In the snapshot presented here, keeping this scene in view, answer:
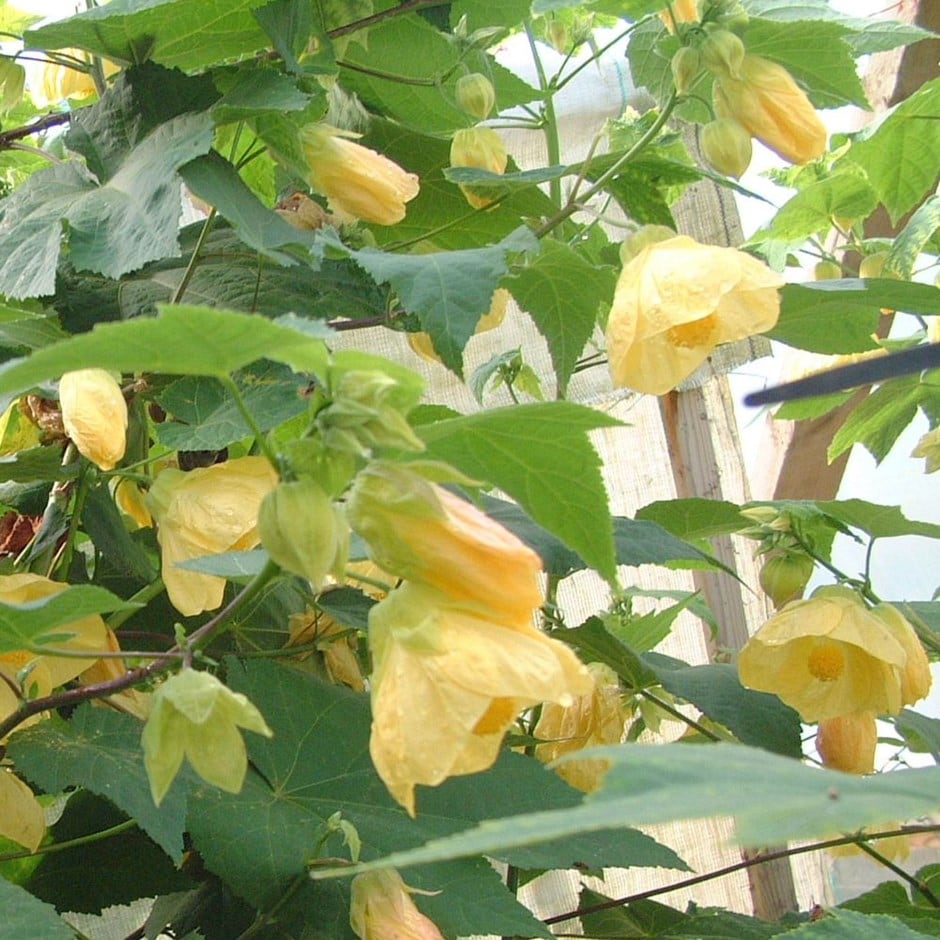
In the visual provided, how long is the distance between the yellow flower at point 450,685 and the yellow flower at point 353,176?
27 cm

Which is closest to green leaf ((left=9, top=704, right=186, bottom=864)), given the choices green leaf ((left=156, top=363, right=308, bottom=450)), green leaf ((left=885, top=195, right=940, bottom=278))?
green leaf ((left=156, top=363, right=308, bottom=450))

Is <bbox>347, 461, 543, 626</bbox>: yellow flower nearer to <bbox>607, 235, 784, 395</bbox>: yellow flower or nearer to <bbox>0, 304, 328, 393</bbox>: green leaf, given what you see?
<bbox>0, 304, 328, 393</bbox>: green leaf

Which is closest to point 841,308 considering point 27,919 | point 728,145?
point 728,145

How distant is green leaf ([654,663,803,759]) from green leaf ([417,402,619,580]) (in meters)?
0.23

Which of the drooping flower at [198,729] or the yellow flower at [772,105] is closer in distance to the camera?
the drooping flower at [198,729]

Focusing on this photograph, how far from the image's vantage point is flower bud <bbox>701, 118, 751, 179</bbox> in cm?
55

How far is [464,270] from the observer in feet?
1.50

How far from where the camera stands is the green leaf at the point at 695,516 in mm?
642

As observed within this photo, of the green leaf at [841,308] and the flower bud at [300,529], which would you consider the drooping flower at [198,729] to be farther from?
the green leaf at [841,308]

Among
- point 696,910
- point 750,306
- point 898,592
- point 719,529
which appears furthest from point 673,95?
point 898,592

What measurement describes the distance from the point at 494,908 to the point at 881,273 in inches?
25.1

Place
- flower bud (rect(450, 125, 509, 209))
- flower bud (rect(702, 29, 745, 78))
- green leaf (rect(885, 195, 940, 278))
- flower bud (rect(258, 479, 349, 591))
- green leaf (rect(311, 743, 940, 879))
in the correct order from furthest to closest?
green leaf (rect(885, 195, 940, 278))
flower bud (rect(450, 125, 509, 209))
flower bud (rect(702, 29, 745, 78))
flower bud (rect(258, 479, 349, 591))
green leaf (rect(311, 743, 940, 879))

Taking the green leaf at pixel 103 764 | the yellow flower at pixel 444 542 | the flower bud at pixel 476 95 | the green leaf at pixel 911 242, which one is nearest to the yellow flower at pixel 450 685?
the yellow flower at pixel 444 542

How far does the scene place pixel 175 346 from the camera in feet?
0.87
